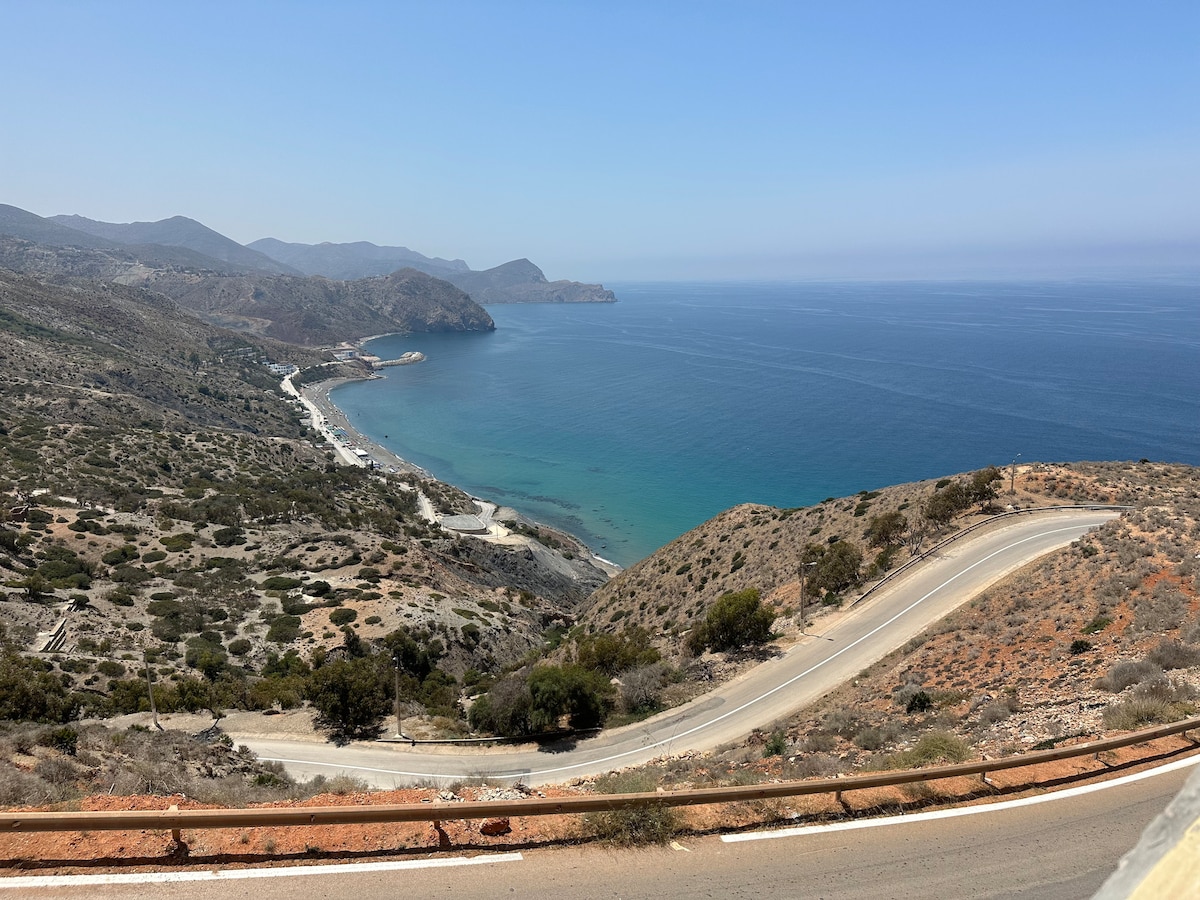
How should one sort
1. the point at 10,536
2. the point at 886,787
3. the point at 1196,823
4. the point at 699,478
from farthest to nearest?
the point at 699,478, the point at 10,536, the point at 886,787, the point at 1196,823

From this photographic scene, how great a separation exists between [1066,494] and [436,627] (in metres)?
36.1

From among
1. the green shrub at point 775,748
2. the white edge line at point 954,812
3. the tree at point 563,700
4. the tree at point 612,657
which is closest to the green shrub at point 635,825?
the white edge line at point 954,812

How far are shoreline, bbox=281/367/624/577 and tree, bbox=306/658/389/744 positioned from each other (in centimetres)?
4509

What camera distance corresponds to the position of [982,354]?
157500mm

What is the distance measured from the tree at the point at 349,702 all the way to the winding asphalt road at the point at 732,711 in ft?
3.70

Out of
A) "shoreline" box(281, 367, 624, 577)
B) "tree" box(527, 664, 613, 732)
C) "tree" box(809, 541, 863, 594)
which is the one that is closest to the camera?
"tree" box(527, 664, 613, 732)

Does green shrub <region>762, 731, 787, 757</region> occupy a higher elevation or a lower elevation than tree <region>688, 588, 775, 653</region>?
higher

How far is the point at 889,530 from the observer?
32.4 metres

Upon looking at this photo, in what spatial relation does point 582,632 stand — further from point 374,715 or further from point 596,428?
point 596,428

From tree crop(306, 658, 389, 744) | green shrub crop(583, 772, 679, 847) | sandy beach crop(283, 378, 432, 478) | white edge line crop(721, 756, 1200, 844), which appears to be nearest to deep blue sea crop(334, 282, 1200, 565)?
sandy beach crop(283, 378, 432, 478)

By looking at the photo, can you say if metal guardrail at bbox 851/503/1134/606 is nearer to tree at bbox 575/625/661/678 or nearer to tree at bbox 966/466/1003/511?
tree at bbox 966/466/1003/511

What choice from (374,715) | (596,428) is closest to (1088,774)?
(374,715)

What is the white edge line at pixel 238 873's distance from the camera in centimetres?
525

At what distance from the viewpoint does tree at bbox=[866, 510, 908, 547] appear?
106 ft
